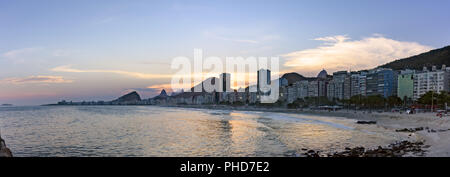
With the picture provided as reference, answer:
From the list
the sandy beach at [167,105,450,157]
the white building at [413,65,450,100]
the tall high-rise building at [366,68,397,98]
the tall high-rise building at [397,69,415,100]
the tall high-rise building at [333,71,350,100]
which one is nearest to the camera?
the sandy beach at [167,105,450,157]

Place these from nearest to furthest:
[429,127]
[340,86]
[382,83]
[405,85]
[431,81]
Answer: [429,127] → [431,81] → [405,85] → [382,83] → [340,86]

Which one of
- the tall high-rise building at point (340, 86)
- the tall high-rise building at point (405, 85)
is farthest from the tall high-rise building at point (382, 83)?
the tall high-rise building at point (340, 86)

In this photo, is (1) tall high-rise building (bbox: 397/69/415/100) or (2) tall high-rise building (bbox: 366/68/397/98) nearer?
(1) tall high-rise building (bbox: 397/69/415/100)

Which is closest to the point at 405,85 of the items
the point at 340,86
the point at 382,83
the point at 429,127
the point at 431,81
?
the point at 382,83

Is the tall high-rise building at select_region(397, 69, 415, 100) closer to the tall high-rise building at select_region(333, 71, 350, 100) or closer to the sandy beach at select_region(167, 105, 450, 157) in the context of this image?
the tall high-rise building at select_region(333, 71, 350, 100)

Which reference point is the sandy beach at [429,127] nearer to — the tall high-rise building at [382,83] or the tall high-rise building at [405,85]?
the tall high-rise building at [405,85]

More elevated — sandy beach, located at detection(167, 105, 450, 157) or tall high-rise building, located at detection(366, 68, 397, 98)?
tall high-rise building, located at detection(366, 68, 397, 98)

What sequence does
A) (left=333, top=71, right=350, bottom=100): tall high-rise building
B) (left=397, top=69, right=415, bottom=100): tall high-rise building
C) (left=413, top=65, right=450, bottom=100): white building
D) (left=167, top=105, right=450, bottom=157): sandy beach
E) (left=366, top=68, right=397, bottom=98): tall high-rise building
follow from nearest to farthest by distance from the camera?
(left=167, top=105, right=450, bottom=157): sandy beach < (left=413, top=65, right=450, bottom=100): white building < (left=397, top=69, right=415, bottom=100): tall high-rise building < (left=366, top=68, right=397, bottom=98): tall high-rise building < (left=333, top=71, right=350, bottom=100): tall high-rise building

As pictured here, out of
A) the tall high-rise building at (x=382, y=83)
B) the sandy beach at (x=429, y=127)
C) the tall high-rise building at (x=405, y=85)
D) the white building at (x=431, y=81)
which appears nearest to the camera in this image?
the sandy beach at (x=429, y=127)

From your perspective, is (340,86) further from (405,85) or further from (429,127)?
(429,127)

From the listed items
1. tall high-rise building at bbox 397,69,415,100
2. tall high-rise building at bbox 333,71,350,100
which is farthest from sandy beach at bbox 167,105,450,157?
tall high-rise building at bbox 333,71,350,100

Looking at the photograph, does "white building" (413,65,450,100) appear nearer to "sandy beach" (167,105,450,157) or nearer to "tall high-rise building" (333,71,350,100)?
"tall high-rise building" (333,71,350,100)
